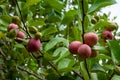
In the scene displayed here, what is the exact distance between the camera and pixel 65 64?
1.58 m

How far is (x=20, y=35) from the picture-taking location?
1615 mm

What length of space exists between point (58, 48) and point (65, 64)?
0.12 metres

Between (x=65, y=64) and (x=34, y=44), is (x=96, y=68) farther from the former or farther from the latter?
(x=34, y=44)

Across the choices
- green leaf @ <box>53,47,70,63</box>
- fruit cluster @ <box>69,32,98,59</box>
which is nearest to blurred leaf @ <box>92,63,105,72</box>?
green leaf @ <box>53,47,70,63</box>

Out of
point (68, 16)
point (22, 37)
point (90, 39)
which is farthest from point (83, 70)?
point (68, 16)

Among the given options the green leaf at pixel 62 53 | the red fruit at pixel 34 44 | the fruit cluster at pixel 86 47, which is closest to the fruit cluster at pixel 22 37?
the red fruit at pixel 34 44

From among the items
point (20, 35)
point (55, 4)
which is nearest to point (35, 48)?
point (20, 35)

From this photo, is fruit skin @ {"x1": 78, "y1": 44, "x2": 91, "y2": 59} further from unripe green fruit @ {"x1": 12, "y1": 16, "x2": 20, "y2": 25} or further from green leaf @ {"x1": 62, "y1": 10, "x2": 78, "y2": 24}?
green leaf @ {"x1": 62, "y1": 10, "x2": 78, "y2": 24}

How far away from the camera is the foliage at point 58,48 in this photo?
4.64 ft

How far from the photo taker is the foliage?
1415 millimetres

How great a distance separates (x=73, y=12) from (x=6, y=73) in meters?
0.59

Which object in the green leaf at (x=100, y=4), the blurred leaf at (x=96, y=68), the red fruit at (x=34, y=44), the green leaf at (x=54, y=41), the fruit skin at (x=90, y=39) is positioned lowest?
the blurred leaf at (x=96, y=68)

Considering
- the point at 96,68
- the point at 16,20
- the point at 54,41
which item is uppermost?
the point at 16,20

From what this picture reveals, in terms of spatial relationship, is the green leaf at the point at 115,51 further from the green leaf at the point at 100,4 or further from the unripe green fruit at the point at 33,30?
the unripe green fruit at the point at 33,30
